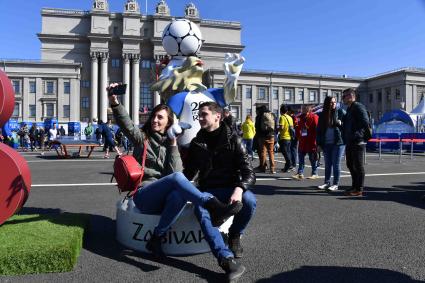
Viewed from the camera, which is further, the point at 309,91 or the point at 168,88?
the point at 309,91

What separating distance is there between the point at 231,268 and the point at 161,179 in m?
1.00

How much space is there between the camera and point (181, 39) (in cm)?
545

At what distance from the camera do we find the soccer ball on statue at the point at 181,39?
5469 mm

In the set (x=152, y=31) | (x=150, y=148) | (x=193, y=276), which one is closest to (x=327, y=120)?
(x=150, y=148)

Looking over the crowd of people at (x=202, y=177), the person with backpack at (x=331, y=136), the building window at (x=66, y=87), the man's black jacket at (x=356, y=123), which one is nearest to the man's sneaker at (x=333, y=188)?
the person with backpack at (x=331, y=136)

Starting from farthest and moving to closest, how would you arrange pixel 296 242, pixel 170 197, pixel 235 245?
pixel 296 242, pixel 235 245, pixel 170 197

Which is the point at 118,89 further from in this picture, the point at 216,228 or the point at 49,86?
the point at 49,86

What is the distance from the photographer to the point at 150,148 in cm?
385

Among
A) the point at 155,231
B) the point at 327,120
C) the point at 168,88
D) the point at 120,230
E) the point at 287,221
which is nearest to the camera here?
the point at 155,231

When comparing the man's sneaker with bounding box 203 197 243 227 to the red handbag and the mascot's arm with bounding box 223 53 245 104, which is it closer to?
the red handbag

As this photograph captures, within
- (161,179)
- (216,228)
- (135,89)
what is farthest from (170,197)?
(135,89)

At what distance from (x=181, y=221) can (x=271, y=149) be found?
6.90 meters

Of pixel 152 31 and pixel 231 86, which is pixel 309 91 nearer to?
pixel 152 31

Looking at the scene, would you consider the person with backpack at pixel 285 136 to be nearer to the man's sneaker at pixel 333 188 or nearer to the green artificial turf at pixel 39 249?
the man's sneaker at pixel 333 188
